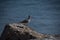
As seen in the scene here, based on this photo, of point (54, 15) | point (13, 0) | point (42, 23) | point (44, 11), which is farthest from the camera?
point (13, 0)

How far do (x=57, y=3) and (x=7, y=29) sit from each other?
6688 millimetres

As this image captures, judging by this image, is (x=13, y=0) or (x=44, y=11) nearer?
(x=44, y=11)

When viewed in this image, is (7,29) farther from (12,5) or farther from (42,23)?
(12,5)

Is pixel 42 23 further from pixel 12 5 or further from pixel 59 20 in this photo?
pixel 12 5

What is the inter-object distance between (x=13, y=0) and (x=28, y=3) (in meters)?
1.05

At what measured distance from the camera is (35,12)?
26.0ft

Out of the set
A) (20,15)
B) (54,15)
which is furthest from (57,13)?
(20,15)

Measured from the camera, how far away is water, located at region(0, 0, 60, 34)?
20.8 feet

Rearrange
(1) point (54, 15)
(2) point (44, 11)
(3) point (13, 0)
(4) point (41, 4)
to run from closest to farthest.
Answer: (1) point (54, 15) < (2) point (44, 11) < (4) point (41, 4) < (3) point (13, 0)

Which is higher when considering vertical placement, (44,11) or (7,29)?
(7,29)

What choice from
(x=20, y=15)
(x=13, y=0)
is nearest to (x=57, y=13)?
(x=20, y=15)

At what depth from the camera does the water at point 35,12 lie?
6336 mm

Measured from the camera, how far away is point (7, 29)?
2.75m

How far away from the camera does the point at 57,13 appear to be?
7602mm
